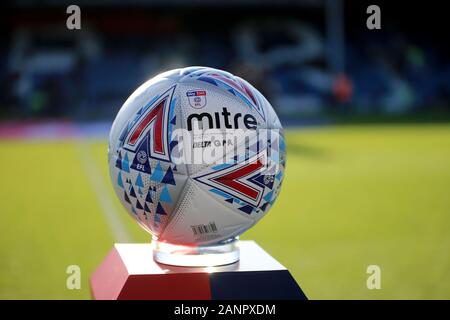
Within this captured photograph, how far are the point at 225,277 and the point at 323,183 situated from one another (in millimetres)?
6341

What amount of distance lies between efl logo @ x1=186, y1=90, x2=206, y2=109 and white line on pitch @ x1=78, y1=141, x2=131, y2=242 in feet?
10.0

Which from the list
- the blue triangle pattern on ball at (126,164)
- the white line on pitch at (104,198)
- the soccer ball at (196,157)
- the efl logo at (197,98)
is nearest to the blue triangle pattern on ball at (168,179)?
the soccer ball at (196,157)

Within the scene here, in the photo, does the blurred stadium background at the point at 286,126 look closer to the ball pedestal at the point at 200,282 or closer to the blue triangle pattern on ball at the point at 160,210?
the ball pedestal at the point at 200,282

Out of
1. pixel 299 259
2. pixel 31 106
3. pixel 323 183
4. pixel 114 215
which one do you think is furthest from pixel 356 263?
pixel 31 106

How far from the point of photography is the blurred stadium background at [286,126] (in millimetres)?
6043

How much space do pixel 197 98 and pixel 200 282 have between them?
0.97m

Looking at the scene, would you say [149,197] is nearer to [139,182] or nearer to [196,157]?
[139,182]

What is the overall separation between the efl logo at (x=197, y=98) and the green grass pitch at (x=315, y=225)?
1.92m

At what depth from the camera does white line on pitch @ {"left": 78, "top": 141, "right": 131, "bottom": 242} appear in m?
6.91

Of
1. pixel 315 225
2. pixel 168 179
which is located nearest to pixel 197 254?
pixel 168 179

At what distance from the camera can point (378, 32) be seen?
99.2 ft

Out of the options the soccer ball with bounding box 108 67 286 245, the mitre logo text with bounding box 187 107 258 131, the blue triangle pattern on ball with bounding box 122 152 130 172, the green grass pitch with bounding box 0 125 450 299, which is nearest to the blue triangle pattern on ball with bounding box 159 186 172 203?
A: the soccer ball with bounding box 108 67 286 245

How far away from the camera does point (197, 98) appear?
12.2 ft

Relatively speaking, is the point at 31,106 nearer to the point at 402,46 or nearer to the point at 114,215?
the point at 402,46
